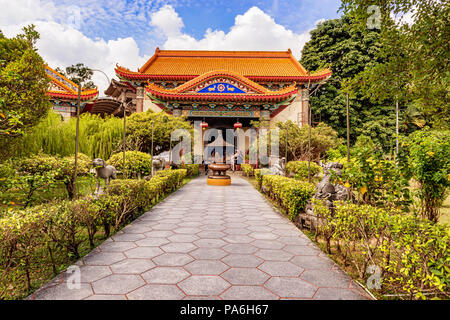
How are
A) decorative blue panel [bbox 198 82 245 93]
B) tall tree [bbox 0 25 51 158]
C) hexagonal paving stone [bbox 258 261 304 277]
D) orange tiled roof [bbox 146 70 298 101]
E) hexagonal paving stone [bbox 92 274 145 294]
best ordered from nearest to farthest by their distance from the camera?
hexagonal paving stone [bbox 92 274 145 294] → hexagonal paving stone [bbox 258 261 304 277] → tall tree [bbox 0 25 51 158] → orange tiled roof [bbox 146 70 298 101] → decorative blue panel [bbox 198 82 245 93]

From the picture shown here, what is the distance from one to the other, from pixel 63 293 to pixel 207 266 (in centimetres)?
137

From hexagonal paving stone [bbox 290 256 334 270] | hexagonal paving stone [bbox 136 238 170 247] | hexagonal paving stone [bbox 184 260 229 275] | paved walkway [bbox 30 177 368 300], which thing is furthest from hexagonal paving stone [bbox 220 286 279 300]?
hexagonal paving stone [bbox 136 238 170 247]

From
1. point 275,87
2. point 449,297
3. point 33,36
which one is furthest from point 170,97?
point 449,297

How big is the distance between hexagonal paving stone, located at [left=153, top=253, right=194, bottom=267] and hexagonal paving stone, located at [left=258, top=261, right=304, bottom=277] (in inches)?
34.6

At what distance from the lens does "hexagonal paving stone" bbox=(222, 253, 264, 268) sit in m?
2.86

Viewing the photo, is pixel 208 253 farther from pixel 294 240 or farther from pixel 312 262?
pixel 294 240

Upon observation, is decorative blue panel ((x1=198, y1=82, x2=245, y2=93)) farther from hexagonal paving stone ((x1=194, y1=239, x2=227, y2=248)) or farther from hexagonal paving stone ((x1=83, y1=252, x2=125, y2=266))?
hexagonal paving stone ((x1=83, y1=252, x2=125, y2=266))

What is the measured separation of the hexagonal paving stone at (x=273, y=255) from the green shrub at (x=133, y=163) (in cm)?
637

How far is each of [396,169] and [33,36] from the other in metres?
6.85

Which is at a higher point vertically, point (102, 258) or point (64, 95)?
point (64, 95)

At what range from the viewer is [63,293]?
2232mm

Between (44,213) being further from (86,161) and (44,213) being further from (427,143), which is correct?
(427,143)

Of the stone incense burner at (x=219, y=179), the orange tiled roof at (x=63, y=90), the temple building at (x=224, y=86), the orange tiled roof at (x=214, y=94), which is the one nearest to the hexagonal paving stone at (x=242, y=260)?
the stone incense burner at (x=219, y=179)

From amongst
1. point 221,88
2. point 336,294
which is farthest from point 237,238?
point 221,88
